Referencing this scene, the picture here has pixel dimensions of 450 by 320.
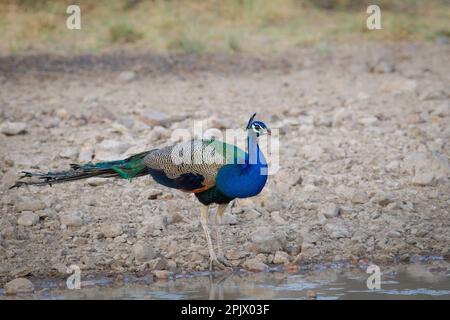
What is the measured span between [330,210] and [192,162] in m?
1.43

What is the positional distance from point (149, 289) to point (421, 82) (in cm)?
624

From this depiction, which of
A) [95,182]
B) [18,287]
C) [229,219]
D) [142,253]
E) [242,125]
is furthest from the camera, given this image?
[242,125]

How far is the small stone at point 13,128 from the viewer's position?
9.09 meters

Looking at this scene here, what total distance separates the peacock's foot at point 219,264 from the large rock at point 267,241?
11.3 inches

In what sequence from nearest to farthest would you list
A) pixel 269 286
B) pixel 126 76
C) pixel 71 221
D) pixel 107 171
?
pixel 269 286 → pixel 107 171 → pixel 71 221 → pixel 126 76

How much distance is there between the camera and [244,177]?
20.4 feet

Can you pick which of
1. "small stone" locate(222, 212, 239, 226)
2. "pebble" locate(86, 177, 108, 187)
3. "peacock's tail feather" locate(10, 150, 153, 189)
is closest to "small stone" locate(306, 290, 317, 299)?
"small stone" locate(222, 212, 239, 226)

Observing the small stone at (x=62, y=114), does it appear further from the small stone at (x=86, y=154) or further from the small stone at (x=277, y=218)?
the small stone at (x=277, y=218)

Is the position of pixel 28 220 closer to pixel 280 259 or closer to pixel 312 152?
pixel 280 259

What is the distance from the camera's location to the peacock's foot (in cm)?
648

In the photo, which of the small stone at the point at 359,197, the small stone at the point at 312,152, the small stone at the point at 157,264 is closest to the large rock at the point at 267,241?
the small stone at the point at 157,264

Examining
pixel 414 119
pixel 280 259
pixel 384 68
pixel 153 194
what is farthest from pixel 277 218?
pixel 384 68

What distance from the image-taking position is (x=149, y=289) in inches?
240
